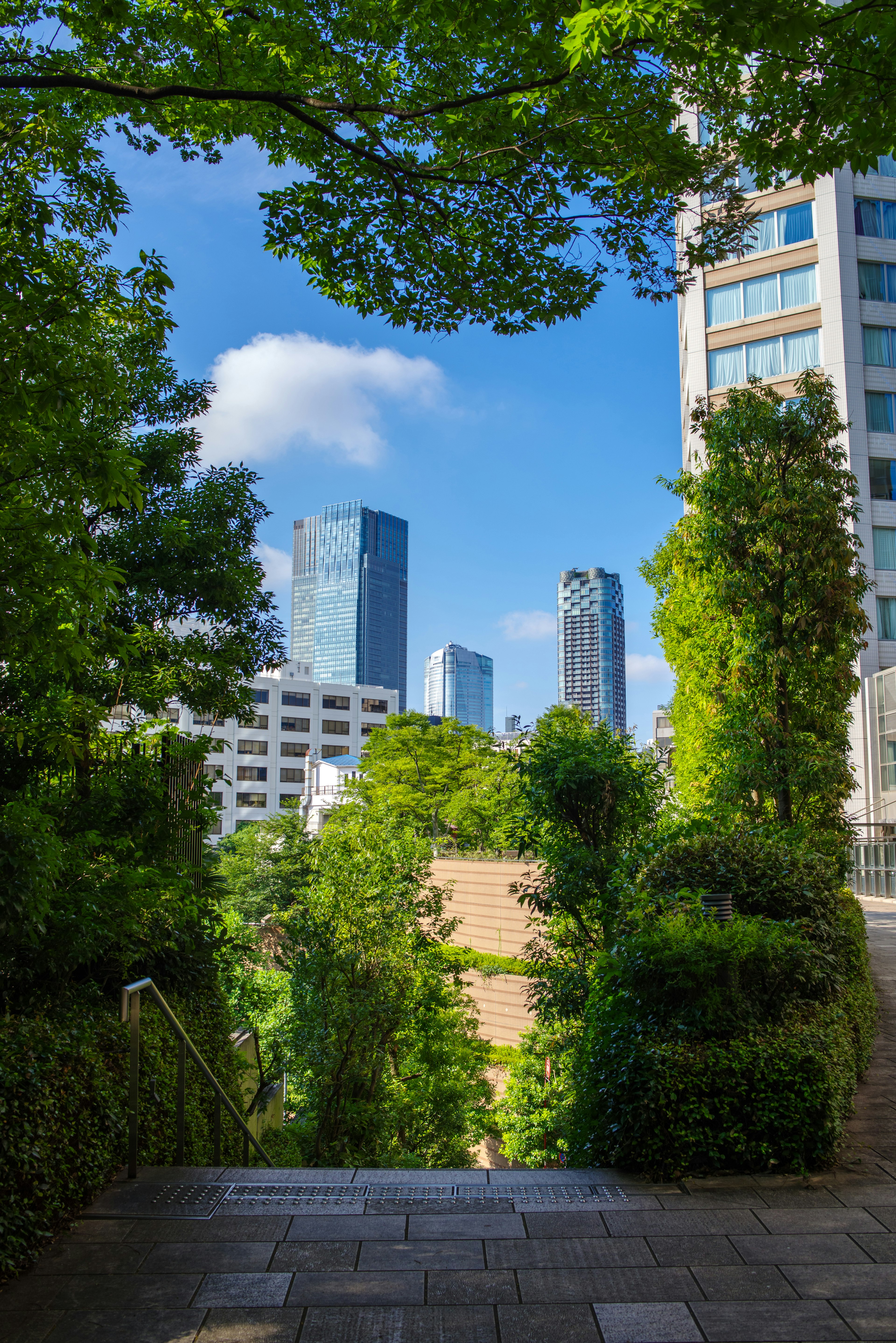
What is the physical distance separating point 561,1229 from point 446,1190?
2.53 ft

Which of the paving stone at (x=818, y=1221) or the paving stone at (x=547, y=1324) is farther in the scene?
the paving stone at (x=818, y=1221)

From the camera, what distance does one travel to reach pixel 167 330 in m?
6.19

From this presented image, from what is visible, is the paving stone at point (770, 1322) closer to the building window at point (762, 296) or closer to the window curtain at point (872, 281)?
the building window at point (762, 296)

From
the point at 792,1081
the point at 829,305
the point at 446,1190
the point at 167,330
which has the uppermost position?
the point at 829,305

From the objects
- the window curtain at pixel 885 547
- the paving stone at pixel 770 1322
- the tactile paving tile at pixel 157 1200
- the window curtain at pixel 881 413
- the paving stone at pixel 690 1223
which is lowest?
the tactile paving tile at pixel 157 1200

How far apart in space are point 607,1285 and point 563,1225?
0.54m

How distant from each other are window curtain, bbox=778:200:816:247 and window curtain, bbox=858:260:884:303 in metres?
1.95

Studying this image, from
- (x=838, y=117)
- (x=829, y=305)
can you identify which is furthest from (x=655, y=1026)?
(x=829, y=305)

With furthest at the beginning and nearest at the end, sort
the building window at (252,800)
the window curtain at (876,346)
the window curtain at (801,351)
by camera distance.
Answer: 1. the building window at (252,800)
2. the window curtain at (801,351)
3. the window curtain at (876,346)

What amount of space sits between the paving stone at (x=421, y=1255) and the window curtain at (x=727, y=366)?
29.7 meters

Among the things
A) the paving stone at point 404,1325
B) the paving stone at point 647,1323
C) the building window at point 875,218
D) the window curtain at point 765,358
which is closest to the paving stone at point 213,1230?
the paving stone at point 404,1325

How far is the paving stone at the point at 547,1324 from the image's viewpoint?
3016mm

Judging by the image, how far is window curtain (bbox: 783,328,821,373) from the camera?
28562 millimetres

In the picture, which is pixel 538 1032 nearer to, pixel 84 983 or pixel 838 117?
pixel 84 983
